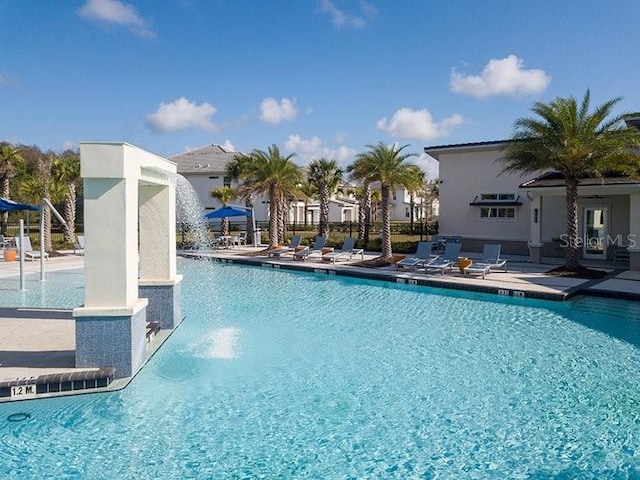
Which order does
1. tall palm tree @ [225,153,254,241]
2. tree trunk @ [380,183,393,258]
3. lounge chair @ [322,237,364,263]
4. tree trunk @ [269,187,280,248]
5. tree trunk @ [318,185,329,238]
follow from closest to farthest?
tree trunk @ [380,183,393,258] < lounge chair @ [322,237,364,263] < tree trunk @ [269,187,280,248] < tall palm tree @ [225,153,254,241] < tree trunk @ [318,185,329,238]

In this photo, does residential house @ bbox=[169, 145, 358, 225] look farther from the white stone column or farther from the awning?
the white stone column

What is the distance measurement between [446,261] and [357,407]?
13.1 m

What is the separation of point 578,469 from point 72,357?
7065 mm

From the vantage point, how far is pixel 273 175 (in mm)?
26016

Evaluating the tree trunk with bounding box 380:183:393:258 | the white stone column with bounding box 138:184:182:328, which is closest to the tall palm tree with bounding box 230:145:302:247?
the tree trunk with bounding box 380:183:393:258

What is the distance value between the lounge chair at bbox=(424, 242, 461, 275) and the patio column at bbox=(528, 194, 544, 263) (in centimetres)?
456

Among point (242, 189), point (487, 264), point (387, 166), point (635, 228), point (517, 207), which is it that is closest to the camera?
point (487, 264)

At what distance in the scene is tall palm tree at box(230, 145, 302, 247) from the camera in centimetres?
2620

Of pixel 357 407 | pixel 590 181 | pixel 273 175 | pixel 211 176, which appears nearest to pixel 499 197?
pixel 590 181

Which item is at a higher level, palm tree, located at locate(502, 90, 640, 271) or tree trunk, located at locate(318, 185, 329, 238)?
palm tree, located at locate(502, 90, 640, 271)

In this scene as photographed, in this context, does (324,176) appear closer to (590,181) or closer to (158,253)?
(590,181)

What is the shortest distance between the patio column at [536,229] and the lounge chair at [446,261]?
15.0 feet

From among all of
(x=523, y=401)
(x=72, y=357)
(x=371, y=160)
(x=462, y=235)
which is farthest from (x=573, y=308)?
(x=462, y=235)

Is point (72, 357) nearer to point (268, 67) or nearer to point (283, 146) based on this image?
point (268, 67)
